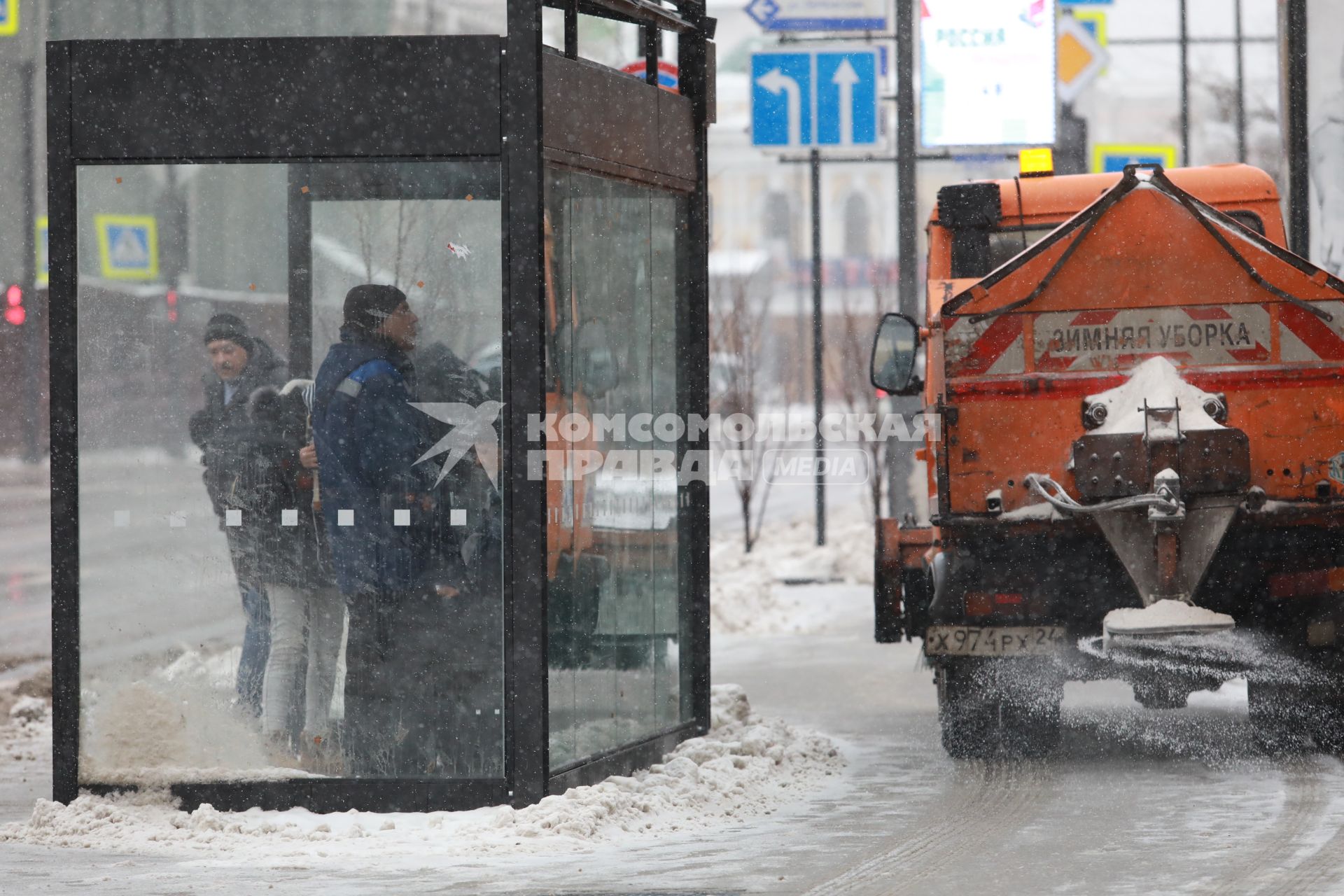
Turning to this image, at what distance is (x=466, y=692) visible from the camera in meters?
7.45

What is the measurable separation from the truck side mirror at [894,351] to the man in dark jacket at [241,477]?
3.87 m

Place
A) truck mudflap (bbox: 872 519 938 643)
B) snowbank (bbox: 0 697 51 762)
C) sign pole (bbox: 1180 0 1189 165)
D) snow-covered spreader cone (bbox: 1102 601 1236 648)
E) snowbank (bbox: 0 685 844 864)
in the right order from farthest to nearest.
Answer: sign pole (bbox: 1180 0 1189 165) → truck mudflap (bbox: 872 519 938 643) → snowbank (bbox: 0 697 51 762) → snow-covered spreader cone (bbox: 1102 601 1236 648) → snowbank (bbox: 0 685 844 864)

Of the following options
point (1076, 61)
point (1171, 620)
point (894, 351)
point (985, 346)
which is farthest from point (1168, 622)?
point (1076, 61)

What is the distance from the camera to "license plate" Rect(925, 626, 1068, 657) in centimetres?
866

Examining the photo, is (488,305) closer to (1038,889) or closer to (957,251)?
(1038,889)

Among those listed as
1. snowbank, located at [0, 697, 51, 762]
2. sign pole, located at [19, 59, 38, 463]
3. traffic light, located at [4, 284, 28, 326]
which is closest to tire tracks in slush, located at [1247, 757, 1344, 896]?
snowbank, located at [0, 697, 51, 762]

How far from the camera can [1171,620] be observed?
8109 mm

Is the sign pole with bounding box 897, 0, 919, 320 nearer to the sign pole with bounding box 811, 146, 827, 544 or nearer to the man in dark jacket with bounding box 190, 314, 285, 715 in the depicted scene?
the sign pole with bounding box 811, 146, 827, 544

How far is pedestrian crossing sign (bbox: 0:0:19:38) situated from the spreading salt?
39.0 feet

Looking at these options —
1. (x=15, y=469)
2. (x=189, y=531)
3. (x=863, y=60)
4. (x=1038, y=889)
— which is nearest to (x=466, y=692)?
(x=189, y=531)

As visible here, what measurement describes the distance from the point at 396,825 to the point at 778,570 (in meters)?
11.4

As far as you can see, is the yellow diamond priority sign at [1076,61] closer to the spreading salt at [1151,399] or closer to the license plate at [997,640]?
the spreading salt at [1151,399]

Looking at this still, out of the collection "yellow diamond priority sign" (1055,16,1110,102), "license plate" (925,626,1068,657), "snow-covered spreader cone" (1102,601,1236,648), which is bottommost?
"license plate" (925,626,1068,657)

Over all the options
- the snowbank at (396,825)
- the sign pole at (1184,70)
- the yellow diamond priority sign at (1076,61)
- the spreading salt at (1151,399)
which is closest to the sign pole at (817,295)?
the yellow diamond priority sign at (1076,61)
